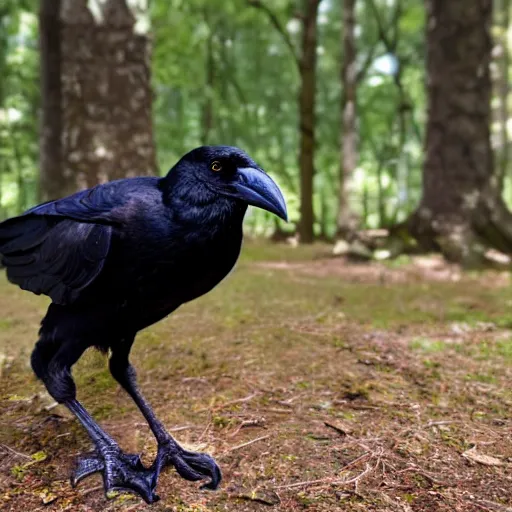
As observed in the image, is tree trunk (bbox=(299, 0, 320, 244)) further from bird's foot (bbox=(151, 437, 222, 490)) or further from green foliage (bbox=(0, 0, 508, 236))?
bird's foot (bbox=(151, 437, 222, 490))

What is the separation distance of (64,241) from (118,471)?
3.02 ft

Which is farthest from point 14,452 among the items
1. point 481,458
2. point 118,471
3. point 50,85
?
point 50,85

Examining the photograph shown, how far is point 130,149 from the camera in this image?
5.69 metres

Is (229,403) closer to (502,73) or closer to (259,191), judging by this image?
(259,191)

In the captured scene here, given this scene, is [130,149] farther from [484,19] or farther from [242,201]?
[484,19]

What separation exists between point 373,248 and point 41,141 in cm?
482

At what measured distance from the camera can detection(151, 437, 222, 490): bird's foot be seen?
2.10 metres

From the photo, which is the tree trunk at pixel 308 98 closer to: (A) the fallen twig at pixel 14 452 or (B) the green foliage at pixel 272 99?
(B) the green foliage at pixel 272 99

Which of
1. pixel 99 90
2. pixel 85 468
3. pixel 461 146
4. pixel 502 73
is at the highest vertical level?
pixel 502 73

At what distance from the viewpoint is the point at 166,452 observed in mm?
2221

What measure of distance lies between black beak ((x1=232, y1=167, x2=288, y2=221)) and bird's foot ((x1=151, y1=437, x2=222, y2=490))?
40.7 inches

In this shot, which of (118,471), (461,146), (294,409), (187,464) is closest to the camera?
(118,471)

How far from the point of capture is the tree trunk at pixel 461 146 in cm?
733

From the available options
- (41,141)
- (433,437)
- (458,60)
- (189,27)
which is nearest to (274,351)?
(433,437)
